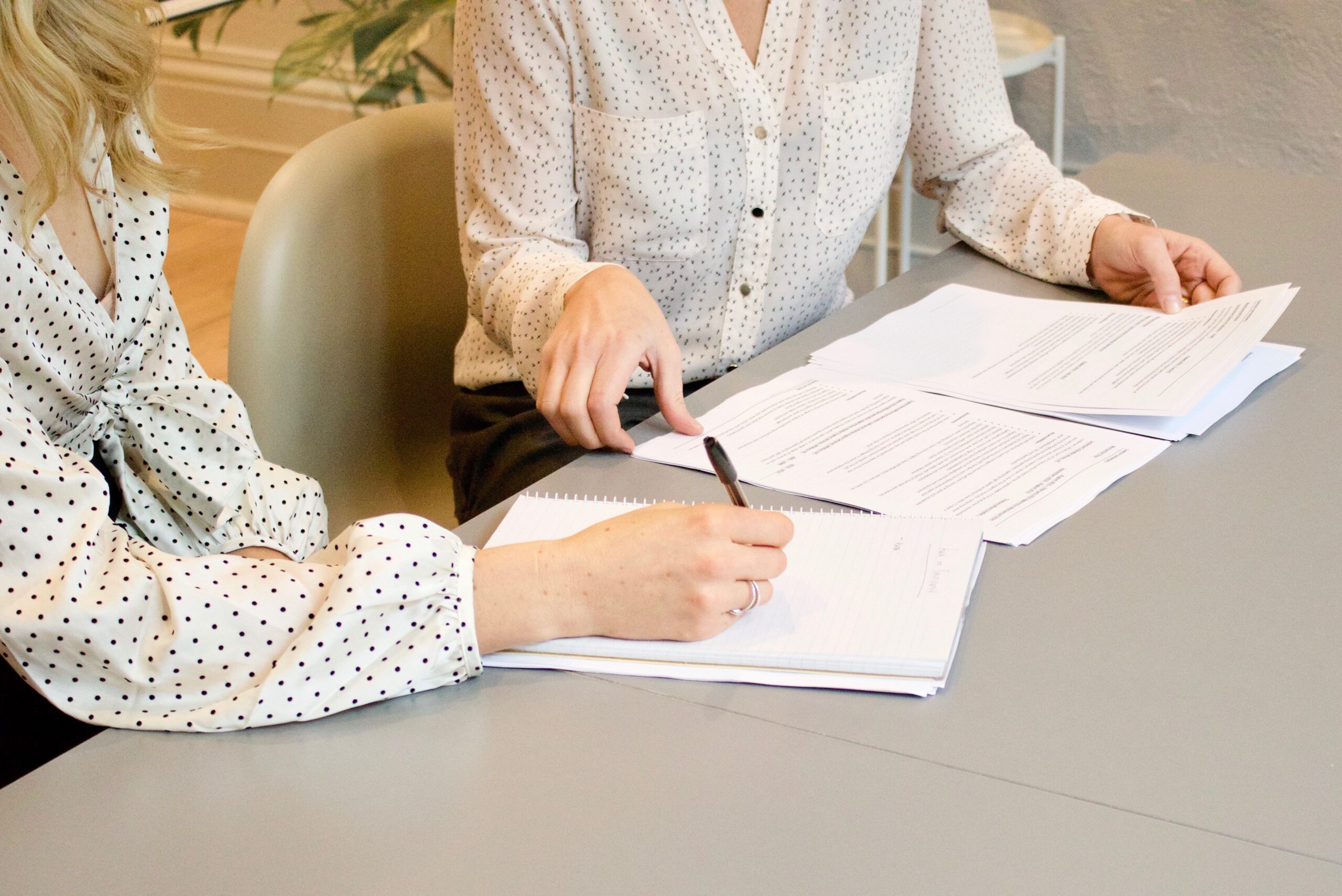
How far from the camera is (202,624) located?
63cm

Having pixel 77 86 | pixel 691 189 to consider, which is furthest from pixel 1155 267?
pixel 77 86

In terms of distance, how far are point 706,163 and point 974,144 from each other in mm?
338

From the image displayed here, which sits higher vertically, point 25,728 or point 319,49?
point 319,49

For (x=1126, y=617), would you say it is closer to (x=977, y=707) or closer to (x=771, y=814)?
(x=977, y=707)

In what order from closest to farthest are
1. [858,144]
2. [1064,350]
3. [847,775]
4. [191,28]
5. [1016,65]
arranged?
[847,775], [1064,350], [858,144], [1016,65], [191,28]

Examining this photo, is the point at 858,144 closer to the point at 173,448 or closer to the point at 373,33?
the point at 173,448

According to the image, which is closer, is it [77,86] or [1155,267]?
[77,86]

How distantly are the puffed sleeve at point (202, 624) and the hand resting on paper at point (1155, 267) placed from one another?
72 centimetres

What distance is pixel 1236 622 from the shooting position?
64 cm

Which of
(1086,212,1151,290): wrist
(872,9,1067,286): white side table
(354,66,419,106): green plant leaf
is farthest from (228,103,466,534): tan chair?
(354,66,419,106): green plant leaf

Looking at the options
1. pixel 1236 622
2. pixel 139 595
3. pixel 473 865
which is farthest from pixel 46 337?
pixel 1236 622

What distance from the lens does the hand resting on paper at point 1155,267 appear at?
3.47ft

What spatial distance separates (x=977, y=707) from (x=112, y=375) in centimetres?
68

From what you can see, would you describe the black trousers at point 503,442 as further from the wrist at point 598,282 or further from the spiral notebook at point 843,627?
the spiral notebook at point 843,627
